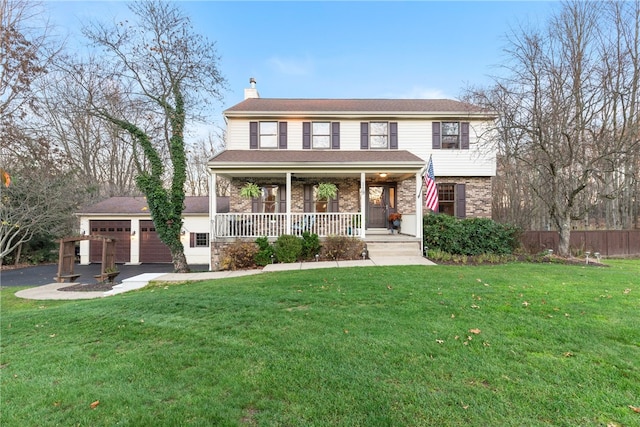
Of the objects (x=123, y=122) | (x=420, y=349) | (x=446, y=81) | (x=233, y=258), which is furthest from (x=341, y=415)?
(x=446, y=81)

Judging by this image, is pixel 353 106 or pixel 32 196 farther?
pixel 353 106

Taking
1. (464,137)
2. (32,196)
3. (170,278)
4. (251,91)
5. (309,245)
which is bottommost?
(170,278)

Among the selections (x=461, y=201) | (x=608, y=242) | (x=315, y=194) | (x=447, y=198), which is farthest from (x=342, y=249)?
(x=608, y=242)

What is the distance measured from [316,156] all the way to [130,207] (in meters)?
11.8

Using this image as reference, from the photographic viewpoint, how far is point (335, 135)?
1352cm

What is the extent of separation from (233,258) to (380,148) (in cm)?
807

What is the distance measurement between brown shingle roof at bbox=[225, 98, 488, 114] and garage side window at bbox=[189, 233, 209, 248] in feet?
23.4

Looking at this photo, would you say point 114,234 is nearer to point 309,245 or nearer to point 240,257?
point 240,257

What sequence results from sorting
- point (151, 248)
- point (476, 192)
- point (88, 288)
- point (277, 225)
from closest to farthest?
point (88, 288) < point (277, 225) < point (476, 192) < point (151, 248)

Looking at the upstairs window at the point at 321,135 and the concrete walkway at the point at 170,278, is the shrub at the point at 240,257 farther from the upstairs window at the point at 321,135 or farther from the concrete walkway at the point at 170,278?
the upstairs window at the point at 321,135

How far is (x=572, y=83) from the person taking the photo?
10.8m

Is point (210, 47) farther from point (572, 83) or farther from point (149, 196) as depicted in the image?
point (572, 83)

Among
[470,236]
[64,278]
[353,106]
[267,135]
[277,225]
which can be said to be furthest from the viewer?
[353,106]

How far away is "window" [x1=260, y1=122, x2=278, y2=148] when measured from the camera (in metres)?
13.5
